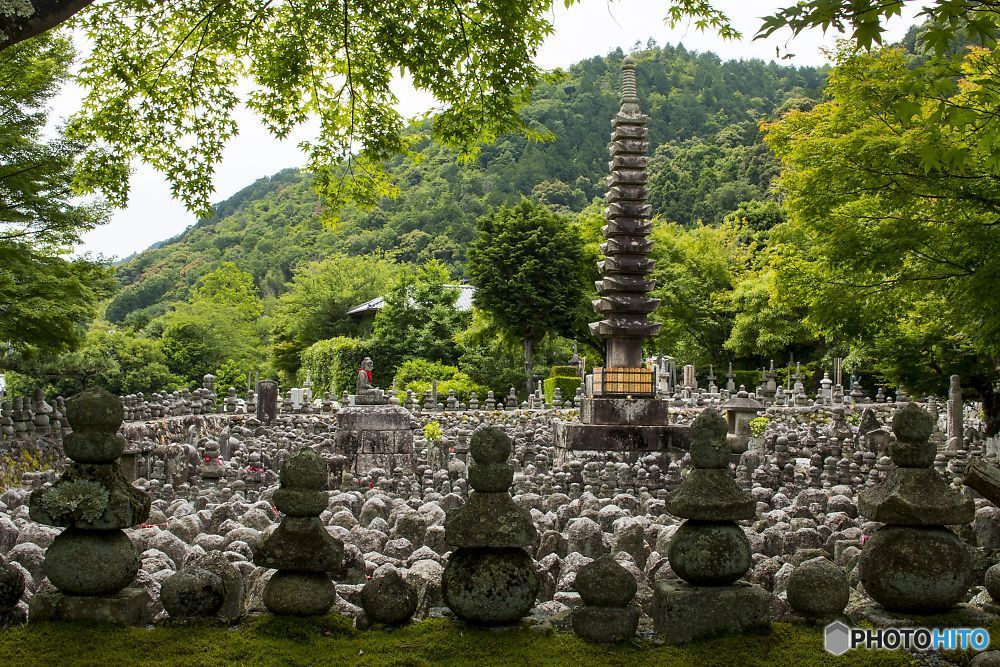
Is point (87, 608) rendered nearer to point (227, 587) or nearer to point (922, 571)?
point (227, 587)

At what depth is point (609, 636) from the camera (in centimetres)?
421

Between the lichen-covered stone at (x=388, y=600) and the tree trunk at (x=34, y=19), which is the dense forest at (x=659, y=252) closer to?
the lichen-covered stone at (x=388, y=600)

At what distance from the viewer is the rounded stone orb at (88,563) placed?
4.33m

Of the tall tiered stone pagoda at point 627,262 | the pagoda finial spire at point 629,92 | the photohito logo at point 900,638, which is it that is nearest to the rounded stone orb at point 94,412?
the photohito logo at point 900,638

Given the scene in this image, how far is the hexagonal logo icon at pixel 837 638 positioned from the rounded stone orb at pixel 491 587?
1462 millimetres

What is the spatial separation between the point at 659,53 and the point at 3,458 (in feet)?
338

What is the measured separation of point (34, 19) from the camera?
5176 millimetres

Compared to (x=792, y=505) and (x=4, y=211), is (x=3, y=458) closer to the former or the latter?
(x=4, y=211)

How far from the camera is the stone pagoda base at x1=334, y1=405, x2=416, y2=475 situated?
15.6 meters

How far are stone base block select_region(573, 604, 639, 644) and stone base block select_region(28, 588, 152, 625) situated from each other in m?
2.35

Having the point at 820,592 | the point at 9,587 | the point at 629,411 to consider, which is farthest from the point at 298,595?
the point at 629,411

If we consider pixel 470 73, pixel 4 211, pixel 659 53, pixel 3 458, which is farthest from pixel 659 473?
pixel 659 53

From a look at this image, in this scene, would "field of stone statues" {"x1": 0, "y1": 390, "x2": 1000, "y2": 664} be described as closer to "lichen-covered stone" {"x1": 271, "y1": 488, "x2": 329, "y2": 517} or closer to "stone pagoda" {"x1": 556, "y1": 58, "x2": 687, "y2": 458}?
"lichen-covered stone" {"x1": 271, "y1": 488, "x2": 329, "y2": 517}

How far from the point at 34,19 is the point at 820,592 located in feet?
18.6
